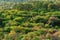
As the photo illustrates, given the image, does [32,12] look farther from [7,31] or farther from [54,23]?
[7,31]

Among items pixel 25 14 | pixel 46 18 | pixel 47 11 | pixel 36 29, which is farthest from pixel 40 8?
pixel 36 29

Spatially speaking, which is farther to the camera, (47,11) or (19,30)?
(47,11)

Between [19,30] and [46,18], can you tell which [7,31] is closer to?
[19,30]

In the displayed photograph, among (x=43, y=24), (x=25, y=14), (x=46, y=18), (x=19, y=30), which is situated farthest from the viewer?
(x=25, y=14)

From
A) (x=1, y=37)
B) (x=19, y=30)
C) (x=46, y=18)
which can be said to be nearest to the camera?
(x=1, y=37)

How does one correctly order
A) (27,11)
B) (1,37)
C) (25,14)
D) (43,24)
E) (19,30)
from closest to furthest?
(1,37), (19,30), (43,24), (25,14), (27,11)

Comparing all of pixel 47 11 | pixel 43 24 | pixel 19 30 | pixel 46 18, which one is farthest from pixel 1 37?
pixel 47 11
